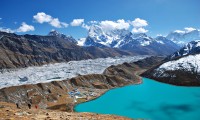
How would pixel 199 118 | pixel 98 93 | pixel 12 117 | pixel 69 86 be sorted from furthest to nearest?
pixel 69 86 → pixel 98 93 → pixel 199 118 → pixel 12 117

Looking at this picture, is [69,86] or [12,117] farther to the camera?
[69,86]

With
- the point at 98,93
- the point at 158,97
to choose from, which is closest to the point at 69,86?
the point at 98,93

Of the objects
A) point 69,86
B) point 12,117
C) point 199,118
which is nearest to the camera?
point 12,117

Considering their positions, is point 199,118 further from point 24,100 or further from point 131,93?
point 24,100

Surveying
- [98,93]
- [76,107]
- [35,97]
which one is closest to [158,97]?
[98,93]

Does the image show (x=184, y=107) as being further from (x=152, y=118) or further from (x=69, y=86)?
(x=69, y=86)

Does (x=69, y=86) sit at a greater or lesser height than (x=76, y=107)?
greater
